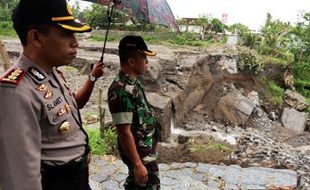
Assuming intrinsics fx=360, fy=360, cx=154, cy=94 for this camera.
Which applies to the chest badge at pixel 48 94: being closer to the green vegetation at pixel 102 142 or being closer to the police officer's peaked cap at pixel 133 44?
the police officer's peaked cap at pixel 133 44

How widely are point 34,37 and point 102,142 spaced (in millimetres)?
3950

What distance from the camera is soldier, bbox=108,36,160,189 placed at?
8.02 feet

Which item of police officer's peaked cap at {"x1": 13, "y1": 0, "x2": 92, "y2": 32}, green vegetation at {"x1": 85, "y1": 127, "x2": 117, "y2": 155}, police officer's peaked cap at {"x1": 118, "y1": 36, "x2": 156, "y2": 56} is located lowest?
green vegetation at {"x1": 85, "y1": 127, "x2": 117, "y2": 155}

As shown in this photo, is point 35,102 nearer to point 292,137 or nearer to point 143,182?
point 143,182

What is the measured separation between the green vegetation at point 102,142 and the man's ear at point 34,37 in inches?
146

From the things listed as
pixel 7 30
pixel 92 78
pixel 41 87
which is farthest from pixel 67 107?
pixel 7 30

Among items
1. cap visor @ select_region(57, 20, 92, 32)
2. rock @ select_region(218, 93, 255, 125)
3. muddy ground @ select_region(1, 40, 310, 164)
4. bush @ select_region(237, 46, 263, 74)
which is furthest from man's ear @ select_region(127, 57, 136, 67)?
bush @ select_region(237, 46, 263, 74)

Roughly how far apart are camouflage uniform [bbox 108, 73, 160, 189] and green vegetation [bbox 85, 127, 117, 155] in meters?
2.59

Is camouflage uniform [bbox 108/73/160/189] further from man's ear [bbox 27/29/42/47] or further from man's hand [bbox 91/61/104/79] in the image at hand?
man's ear [bbox 27/29/42/47]

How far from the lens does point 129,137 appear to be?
2.43 meters

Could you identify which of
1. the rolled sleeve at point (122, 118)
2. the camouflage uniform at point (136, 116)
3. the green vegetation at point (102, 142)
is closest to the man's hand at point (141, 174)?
the camouflage uniform at point (136, 116)

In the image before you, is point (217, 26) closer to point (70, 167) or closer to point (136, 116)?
point (136, 116)

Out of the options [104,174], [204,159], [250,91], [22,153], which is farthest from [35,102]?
[250,91]

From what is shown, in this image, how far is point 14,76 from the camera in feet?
4.93
